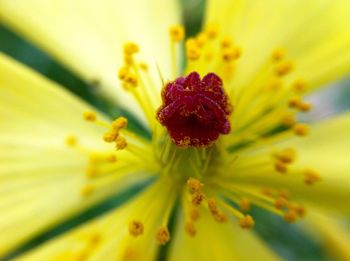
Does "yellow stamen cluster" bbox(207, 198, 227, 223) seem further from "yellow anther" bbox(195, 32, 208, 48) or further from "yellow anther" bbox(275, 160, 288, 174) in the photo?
"yellow anther" bbox(195, 32, 208, 48)

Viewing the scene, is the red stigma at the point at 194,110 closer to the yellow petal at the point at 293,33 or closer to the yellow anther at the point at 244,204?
the yellow anther at the point at 244,204

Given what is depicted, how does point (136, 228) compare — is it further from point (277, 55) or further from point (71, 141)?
point (277, 55)

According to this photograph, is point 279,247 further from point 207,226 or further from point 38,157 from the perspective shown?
point 38,157

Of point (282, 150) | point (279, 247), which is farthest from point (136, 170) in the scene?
point (279, 247)

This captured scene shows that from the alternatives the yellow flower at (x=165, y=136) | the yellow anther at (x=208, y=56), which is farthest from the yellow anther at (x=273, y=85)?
the yellow anther at (x=208, y=56)

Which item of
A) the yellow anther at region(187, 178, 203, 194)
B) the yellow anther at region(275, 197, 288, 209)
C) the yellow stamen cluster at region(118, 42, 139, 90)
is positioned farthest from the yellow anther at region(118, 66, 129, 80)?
the yellow anther at region(275, 197, 288, 209)

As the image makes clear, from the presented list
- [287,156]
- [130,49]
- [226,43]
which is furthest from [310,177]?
[130,49]
